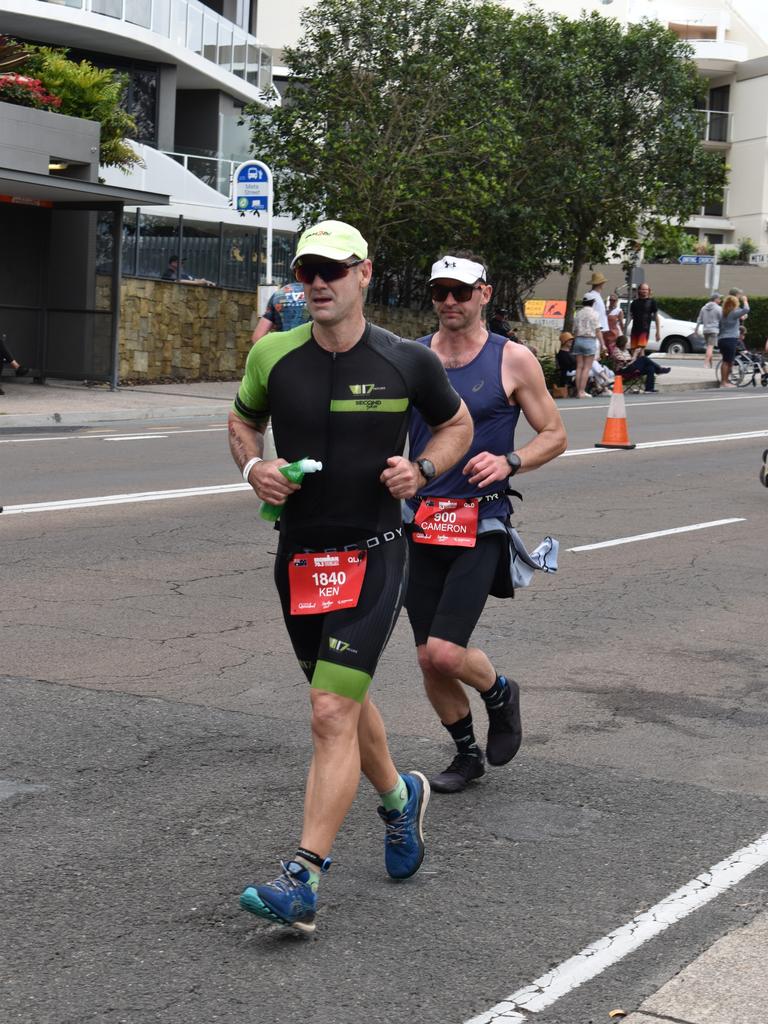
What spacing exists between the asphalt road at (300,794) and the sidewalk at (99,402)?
9.24 meters

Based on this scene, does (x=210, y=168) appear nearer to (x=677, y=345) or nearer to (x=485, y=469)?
(x=677, y=345)

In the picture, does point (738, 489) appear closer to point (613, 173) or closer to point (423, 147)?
point (423, 147)

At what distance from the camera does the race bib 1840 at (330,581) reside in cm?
441

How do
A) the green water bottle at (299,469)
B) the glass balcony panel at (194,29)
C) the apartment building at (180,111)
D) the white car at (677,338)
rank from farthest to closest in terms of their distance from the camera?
the white car at (677,338), the glass balcony panel at (194,29), the apartment building at (180,111), the green water bottle at (299,469)

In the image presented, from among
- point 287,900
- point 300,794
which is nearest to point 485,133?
point 300,794

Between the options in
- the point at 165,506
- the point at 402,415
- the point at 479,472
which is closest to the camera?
the point at 402,415

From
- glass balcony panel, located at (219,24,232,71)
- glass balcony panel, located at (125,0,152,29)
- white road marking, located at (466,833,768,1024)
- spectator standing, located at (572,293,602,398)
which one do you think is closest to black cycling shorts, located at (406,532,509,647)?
white road marking, located at (466,833,768,1024)

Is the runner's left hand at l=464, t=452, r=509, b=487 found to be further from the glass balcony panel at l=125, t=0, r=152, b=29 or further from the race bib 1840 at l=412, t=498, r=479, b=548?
the glass balcony panel at l=125, t=0, r=152, b=29

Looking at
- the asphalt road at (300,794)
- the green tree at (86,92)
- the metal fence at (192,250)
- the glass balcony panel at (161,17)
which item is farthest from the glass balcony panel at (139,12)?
the asphalt road at (300,794)

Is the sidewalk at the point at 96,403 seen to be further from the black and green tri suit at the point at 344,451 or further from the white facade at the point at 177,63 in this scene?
the black and green tri suit at the point at 344,451

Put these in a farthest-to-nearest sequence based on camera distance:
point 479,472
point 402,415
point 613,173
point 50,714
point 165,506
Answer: point 613,173, point 165,506, point 50,714, point 479,472, point 402,415

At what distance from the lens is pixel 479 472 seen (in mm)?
5367

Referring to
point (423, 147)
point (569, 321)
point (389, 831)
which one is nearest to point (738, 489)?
point (389, 831)

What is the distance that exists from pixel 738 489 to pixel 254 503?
5.11m
